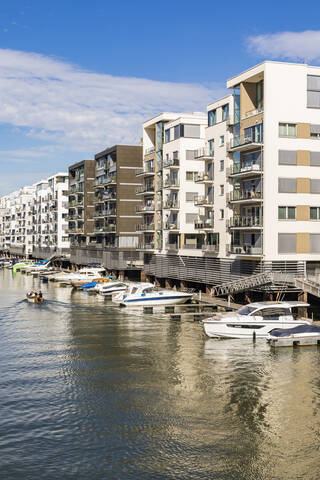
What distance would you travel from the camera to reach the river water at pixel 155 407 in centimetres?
2286

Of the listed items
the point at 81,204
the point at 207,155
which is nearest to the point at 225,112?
the point at 207,155

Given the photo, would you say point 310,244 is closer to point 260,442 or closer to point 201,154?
point 201,154

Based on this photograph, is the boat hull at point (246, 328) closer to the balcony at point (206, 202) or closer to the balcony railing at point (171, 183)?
the balcony at point (206, 202)

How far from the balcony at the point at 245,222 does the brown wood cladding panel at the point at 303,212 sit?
4212 mm

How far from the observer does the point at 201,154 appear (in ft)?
241

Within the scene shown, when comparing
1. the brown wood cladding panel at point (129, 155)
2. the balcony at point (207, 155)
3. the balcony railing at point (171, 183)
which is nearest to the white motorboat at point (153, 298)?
the balcony at point (207, 155)

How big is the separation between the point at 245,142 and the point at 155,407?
125 ft

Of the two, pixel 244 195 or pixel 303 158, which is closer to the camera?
pixel 303 158

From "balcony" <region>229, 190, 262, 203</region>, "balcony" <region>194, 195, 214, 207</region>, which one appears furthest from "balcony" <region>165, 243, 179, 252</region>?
"balcony" <region>229, 190, 262, 203</region>

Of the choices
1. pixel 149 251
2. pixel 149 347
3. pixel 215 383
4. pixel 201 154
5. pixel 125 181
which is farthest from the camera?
pixel 125 181

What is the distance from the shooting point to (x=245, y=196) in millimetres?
62094

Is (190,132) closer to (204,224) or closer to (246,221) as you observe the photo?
(204,224)

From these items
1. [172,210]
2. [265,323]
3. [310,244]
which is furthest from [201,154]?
[265,323]

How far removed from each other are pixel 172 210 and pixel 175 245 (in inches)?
228
